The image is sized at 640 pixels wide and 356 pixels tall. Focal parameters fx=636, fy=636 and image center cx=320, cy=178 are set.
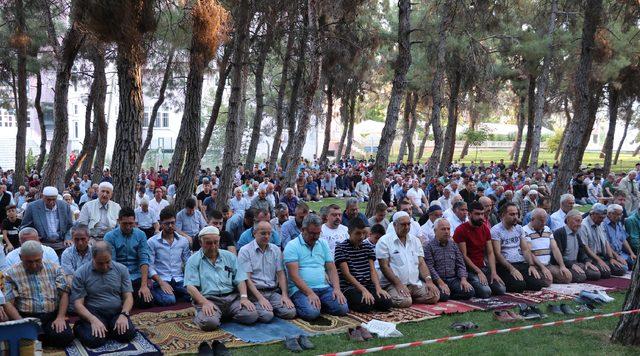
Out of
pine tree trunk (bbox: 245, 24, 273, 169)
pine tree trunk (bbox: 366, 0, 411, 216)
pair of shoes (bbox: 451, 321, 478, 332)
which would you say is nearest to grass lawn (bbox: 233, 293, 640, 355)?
pair of shoes (bbox: 451, 321, 478, 332)

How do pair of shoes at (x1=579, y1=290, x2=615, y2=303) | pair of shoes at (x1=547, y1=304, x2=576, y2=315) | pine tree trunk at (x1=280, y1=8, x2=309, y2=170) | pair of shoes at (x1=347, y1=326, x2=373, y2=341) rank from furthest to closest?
pine tree trunk at (x1=280, y1=8, x2=309, y2=170) < pair of shoes at (x1=579, y1=290, x2=615, y2=303) < pair of shoes at (x1=547, y1=304, x2=576, y2=315) < pair of shoes at (x1=347, y1=326, x2=373, y2=341)

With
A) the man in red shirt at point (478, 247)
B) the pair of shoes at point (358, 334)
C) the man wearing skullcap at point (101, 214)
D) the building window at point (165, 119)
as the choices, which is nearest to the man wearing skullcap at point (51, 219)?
the man wearing skullcap at point (101, 214)

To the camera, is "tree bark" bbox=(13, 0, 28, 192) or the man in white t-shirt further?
"tree bark" bbox=(13, 0, 28, 192)

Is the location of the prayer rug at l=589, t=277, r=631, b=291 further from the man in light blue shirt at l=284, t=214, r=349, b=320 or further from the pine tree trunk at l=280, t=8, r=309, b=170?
the pine tree trunk at l=280, t=8, r=309, b=170

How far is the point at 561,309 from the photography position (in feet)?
25.5

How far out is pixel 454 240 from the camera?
9.27 meters

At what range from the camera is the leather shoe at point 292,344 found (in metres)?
6.12

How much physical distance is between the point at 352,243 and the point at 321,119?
113 ft

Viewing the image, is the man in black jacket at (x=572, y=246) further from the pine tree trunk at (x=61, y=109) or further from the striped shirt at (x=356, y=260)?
the pine tree trunk at (x=61, y=109)

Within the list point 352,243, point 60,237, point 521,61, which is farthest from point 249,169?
point 352,243

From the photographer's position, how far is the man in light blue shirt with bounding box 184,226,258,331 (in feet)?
23.2

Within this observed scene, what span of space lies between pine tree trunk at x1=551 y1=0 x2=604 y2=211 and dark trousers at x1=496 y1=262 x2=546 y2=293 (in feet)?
19.0

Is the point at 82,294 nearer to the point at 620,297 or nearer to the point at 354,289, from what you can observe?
the point at 354,289

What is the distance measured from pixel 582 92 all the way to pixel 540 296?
7080 millimetres
